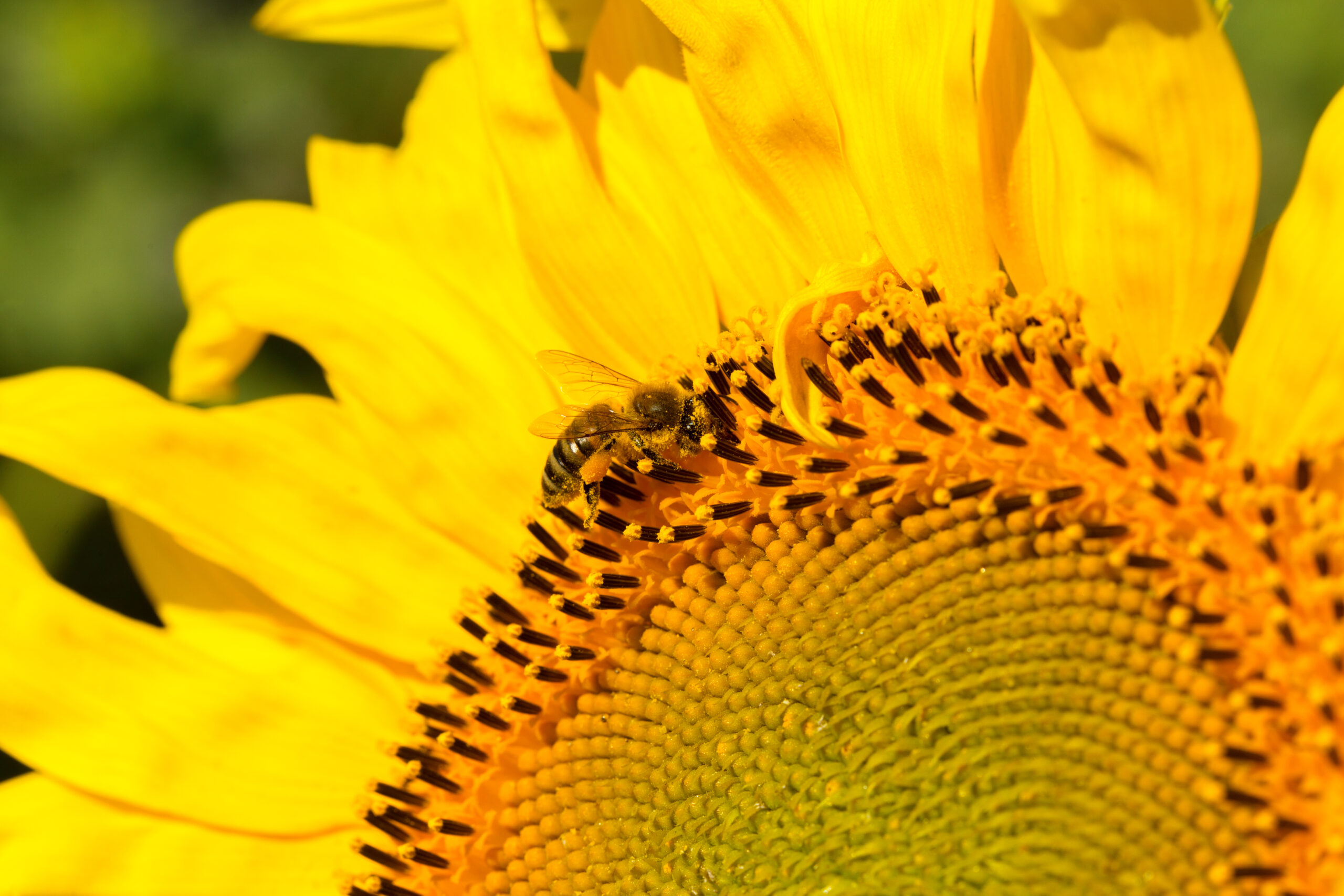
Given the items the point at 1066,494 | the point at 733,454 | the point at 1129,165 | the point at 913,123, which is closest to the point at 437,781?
the point at 733,454

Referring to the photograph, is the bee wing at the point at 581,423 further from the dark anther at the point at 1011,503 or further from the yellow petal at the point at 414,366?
the dark anther at the point at 1011,503

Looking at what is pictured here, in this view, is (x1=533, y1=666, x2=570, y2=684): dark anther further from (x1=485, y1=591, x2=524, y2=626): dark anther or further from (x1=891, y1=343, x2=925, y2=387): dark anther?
(x1=891, y1=343, x2=925, y2=387): dark anther

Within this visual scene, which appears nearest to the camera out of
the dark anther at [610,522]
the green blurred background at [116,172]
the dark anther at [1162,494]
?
the dark anther at [1162,494]

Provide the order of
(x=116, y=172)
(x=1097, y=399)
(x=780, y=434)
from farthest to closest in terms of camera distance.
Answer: (x=116, y=172) < (x=780, y=434) < (x=1097, y=399)

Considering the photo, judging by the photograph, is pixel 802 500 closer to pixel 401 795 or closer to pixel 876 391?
pixel 876 391

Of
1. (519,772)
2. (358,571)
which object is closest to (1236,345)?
(519,772)

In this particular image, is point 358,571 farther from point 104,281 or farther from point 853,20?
point 104,281

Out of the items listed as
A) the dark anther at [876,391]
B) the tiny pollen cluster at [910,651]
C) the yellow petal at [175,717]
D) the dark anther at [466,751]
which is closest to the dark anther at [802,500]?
the tiny pollen cluster at [910,651]
